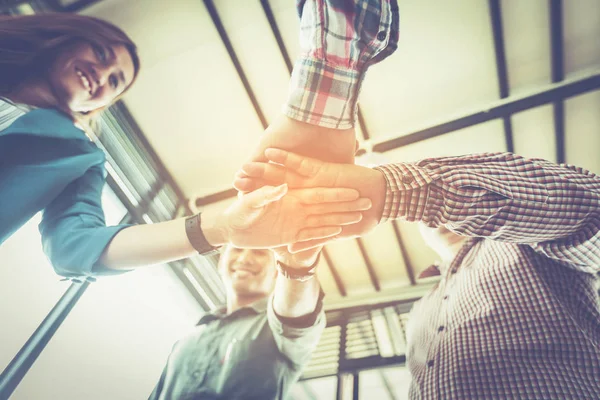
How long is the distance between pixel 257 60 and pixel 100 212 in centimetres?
166

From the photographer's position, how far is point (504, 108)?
87.0 inches

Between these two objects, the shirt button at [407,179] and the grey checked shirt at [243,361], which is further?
the grey checked shirt at [243,361]

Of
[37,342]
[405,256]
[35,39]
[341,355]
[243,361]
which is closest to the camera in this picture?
[35,39]

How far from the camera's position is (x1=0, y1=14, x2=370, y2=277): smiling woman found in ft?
2.83

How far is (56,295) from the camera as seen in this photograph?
5.57 ft

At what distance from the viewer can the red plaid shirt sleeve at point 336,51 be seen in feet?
2.81

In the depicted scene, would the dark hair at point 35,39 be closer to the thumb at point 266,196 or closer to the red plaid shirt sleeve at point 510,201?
the thumb at point 266,196

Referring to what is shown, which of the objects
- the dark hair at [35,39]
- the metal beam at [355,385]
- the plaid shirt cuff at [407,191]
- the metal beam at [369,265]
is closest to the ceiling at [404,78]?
the metal beam at [369,265]

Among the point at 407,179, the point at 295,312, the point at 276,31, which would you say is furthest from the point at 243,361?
the point at 276,31

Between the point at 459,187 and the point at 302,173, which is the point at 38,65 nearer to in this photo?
the point at 302,173

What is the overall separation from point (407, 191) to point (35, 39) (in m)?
1.44

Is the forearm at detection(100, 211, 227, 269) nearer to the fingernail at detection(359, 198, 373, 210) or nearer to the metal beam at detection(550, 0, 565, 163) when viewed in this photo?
the fingernail at detection(359, 198, 373, 210)

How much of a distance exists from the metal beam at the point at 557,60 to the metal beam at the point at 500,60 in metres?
0.29

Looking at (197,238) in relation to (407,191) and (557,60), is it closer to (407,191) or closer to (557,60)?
(407,191)
